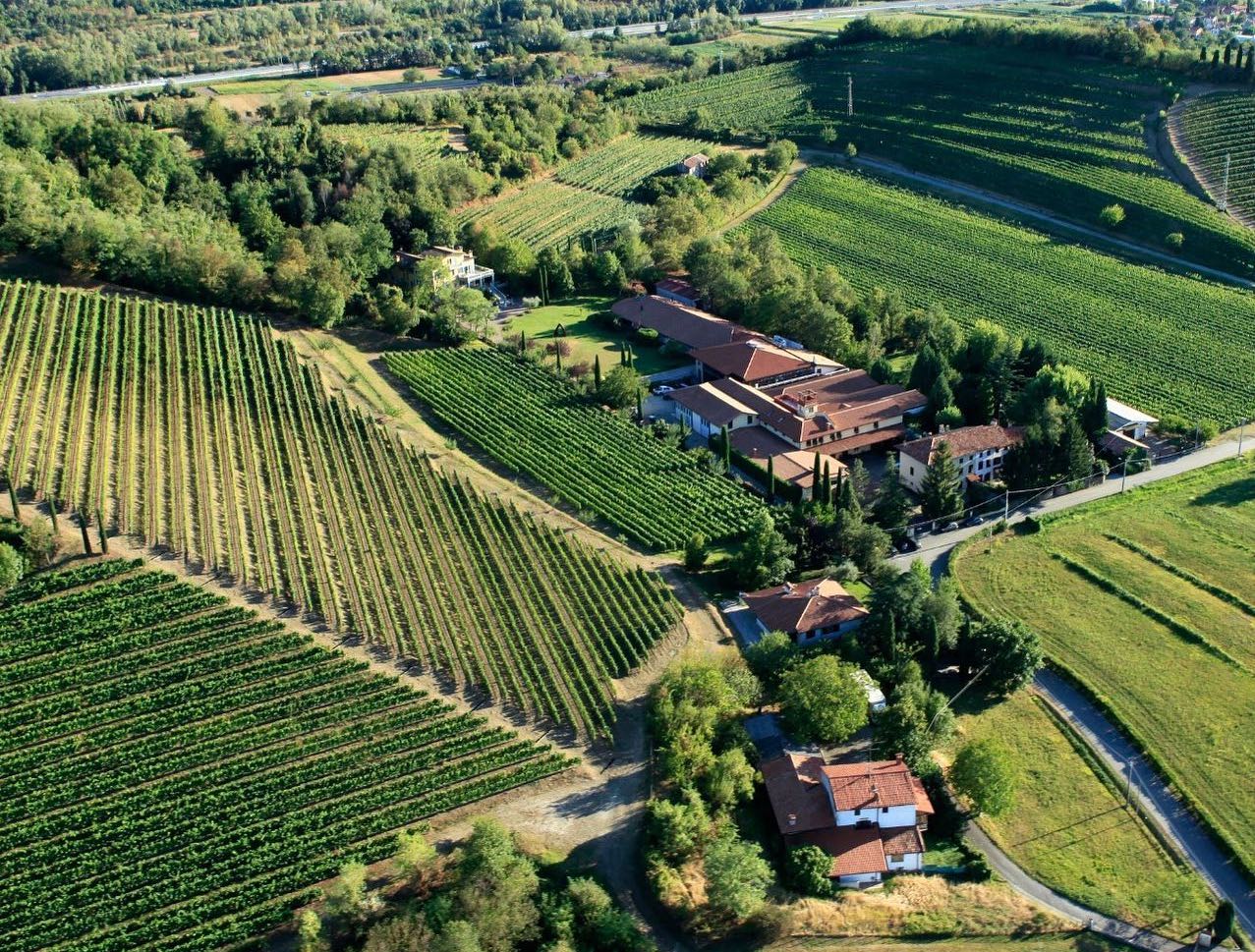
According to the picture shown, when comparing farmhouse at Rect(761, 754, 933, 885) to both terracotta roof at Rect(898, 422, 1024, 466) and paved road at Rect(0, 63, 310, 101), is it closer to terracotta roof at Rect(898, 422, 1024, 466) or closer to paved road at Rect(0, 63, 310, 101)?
terracotta roof at Rect(898, 422, 1024, 466)

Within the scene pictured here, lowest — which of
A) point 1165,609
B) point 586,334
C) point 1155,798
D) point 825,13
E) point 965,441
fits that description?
point 1155,798

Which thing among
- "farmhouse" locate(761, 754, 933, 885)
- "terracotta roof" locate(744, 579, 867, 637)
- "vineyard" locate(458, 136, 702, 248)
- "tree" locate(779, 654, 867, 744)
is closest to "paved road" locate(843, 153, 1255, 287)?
"vineyard" locate(458, 136, 702, 248)

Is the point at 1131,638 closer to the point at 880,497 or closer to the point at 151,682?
the point at 880,497

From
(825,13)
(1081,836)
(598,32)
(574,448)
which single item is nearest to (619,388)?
(574,448)

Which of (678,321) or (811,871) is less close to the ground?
(678,321)

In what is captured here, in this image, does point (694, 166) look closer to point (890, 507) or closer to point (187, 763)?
point (890, 507)
